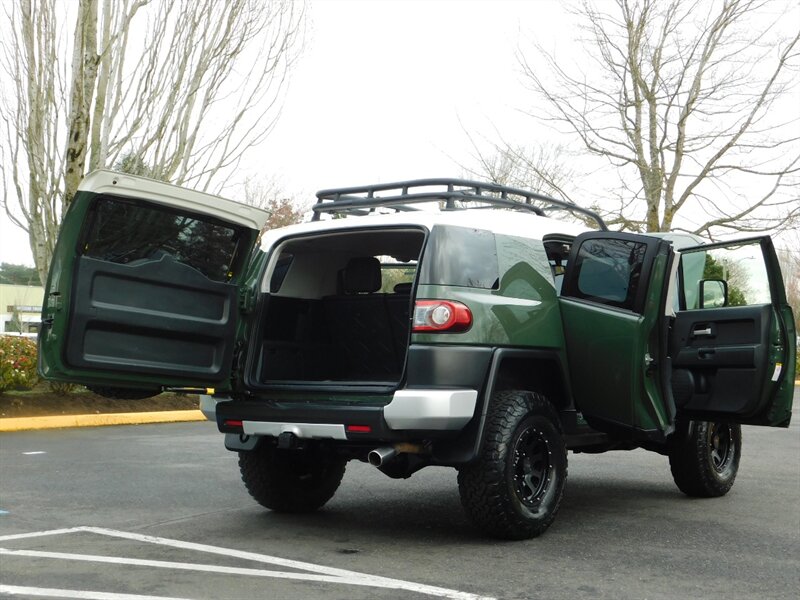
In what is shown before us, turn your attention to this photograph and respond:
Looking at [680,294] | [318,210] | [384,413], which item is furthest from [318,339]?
[680,294]

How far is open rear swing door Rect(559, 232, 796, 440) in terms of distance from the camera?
6.38 meters

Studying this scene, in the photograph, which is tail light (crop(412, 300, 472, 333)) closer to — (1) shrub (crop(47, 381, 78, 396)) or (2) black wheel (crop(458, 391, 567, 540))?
(2) black wheel (crop(458, 391, 567, 540))

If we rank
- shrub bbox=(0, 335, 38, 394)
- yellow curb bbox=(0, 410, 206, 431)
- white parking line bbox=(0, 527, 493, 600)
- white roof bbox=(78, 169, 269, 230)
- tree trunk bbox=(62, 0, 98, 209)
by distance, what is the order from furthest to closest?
1. tree trunk bbox=(62, 0, 98, 209)
2. shrub bbox=(0, 335, 38, 394)
3. yellow curb bbox=(0, 410, 206, 431)
4. white roof bbox=(78, 169, 269, 230)
5. white parking line bbox=(0, 527, 493, 600)

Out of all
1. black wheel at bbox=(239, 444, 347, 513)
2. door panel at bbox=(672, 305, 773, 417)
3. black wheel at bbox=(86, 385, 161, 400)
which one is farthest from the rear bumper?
door panel at bbox=(672, 305, 773, 417)

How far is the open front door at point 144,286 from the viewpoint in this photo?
5.42 metres

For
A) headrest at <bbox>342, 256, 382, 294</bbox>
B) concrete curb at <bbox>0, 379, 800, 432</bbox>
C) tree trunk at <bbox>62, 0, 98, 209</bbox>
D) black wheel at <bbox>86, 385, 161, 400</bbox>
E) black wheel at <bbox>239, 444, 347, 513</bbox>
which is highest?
tree trunk at <bbox>62, 0, 98, 209</bbox>

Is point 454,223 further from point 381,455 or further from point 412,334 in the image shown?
point 381,455

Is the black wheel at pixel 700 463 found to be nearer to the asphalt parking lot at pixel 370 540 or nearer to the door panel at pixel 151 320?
the asphalt parking lot at pixel 370 540

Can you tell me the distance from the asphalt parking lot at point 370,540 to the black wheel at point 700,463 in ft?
0.41

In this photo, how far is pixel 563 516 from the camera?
272 inches

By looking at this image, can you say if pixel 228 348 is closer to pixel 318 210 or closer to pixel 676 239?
pixel 318 210

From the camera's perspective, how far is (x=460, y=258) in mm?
5766

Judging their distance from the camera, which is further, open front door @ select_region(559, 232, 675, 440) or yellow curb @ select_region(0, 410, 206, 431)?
yellow curb @ select_region(0, 410, 206, 431)

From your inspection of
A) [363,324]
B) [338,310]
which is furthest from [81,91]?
[363,324]
